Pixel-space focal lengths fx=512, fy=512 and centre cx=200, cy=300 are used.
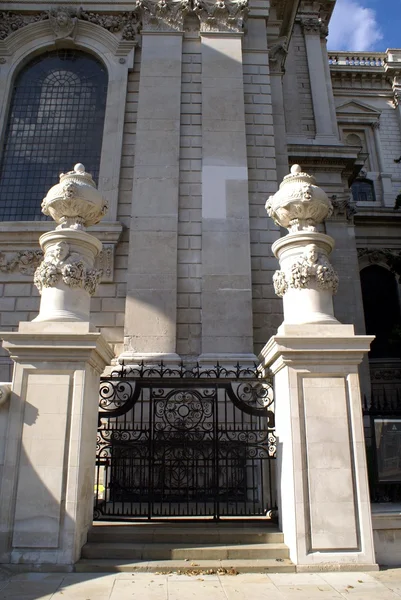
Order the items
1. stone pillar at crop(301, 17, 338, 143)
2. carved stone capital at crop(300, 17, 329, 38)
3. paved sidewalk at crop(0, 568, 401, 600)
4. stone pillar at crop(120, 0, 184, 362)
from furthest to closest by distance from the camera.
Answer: carved stone capital at crop(300, 17, 329, 38)
stone pillar at crop(301, 17, 338, 143)
stone pillar at crop(120, 0, 184, 362)
paved sidewalk at crop(0, 568, 401, 600)

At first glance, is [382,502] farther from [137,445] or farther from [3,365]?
[3,365]

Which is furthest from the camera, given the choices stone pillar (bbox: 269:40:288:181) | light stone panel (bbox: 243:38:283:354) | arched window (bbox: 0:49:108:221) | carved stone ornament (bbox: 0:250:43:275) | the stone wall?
stone pillar (bbox: 269:40:288:181)

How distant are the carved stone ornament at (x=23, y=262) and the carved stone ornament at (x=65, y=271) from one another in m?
5.78

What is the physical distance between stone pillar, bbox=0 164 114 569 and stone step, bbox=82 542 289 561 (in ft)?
1.01

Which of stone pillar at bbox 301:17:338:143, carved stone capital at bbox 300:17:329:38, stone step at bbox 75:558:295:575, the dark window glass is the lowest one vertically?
stone step at bbox 75:558:295:575

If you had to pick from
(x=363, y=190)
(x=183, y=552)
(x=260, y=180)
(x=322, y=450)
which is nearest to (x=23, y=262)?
(x=260, y=180)

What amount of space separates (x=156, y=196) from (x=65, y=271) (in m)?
6.36

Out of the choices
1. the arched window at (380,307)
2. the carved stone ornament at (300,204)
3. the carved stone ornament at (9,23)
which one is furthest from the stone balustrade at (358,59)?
the carved stone ornament at (300,204)

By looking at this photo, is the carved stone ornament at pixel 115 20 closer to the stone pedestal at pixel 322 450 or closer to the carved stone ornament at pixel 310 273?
the carved stone ornament at pixel 310 273

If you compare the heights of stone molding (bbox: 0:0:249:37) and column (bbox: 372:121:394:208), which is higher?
column (bbox: 372:121:394:208)

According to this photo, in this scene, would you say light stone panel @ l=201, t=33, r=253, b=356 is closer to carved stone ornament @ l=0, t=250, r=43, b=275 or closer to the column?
carved stone ornament @ l=0, t=250, r=43, b=275

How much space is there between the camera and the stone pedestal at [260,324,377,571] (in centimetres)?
654

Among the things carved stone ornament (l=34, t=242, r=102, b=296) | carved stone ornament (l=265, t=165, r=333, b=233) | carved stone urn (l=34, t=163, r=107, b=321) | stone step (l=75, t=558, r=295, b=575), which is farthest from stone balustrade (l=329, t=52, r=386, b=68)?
stone step (l=75, t=558, r=295, b=575)

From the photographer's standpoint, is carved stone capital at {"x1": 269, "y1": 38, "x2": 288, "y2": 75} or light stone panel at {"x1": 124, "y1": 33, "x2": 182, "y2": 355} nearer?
light stone panel at {"x1": 124, "y1": 33, "x2": 182, "y2": 355}
